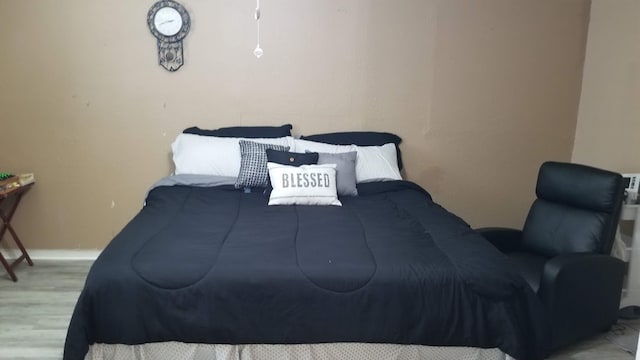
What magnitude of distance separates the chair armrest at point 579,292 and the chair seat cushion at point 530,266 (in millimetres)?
89

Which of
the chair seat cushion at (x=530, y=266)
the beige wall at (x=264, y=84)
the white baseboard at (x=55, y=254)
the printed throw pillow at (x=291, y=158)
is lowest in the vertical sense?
the white baseboard at (x=55, y=254)

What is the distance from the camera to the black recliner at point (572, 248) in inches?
89.7

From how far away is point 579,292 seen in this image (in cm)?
232

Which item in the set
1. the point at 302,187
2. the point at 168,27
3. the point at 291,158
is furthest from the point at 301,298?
the point at 168,27

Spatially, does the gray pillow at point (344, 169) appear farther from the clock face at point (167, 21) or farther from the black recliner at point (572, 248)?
the clock face at point (167, 21)

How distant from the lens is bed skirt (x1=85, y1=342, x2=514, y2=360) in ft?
6.39

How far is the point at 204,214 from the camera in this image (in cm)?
256

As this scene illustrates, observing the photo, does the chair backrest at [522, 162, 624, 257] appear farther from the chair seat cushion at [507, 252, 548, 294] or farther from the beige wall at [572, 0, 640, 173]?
the beige wall at [572, 0, 640, 173]

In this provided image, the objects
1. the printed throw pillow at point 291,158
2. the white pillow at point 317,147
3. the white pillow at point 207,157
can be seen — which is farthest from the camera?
the white pillow at point 317,147

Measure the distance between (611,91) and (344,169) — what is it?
192cm

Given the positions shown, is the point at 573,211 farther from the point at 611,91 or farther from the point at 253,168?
the point at 253,168

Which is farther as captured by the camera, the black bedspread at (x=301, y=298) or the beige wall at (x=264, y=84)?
the beige wall at (x=264, y=84)

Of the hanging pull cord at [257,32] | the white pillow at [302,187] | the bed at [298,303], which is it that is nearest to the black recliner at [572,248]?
the bed at [298,303]

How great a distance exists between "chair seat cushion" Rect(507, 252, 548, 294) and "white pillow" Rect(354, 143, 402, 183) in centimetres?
93
